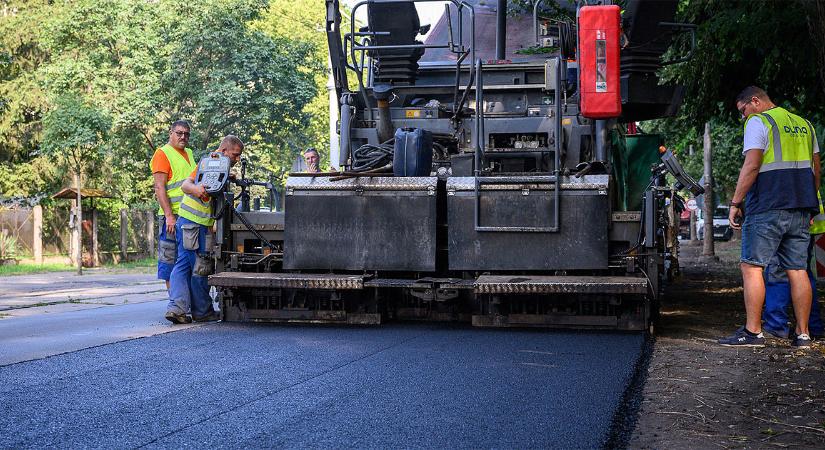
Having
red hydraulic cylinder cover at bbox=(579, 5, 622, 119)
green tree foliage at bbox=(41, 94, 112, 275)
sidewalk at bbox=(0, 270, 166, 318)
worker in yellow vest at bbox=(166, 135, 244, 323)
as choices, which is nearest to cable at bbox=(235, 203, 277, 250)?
worker in yellow vest at bbox=(166, 135, 244, 323)

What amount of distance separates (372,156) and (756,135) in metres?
3.01

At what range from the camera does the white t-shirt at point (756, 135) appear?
284 inches

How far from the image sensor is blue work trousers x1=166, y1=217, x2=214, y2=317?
849cm

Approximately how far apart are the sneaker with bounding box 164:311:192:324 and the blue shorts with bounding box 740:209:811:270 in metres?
4.44

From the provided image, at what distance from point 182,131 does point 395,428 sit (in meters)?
5.50

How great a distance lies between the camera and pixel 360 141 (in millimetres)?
8852

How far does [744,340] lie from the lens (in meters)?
7.18

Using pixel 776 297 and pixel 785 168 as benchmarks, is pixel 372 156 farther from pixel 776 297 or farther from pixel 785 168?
pixel 776 297

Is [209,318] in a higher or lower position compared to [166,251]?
lower

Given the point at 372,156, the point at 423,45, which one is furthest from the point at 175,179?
the point at 423,45

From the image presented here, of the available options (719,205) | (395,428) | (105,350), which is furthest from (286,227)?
(719,205)

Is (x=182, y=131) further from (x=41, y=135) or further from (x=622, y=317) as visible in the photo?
(x=41, y=135)

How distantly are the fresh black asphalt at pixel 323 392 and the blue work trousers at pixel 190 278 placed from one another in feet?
4.16

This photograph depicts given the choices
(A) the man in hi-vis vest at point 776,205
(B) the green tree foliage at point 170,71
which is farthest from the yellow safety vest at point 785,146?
(B) the green tree foliage at point 170,71
